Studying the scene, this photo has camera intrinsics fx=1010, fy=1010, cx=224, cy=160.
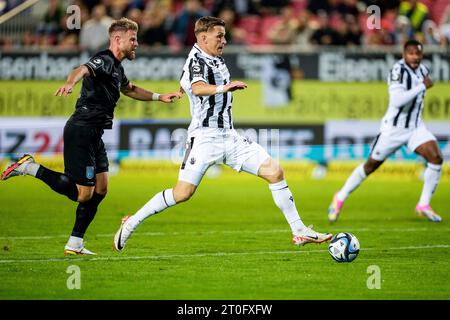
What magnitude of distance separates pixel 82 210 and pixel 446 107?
40.5 ft

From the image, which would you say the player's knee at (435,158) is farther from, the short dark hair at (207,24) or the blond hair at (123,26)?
the blond hair at (123,26)

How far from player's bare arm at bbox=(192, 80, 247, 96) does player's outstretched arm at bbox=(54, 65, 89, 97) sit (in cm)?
117

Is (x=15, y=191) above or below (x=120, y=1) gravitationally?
below

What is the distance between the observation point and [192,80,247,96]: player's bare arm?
10.2 m

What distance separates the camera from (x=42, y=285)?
9562 mm


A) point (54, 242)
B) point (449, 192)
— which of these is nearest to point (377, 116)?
point (449, 192)

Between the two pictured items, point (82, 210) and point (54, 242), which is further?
point (54, 242)

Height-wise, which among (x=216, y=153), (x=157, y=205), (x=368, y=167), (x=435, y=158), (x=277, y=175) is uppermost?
(x=216, y=153)

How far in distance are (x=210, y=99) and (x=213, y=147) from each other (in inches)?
21.0

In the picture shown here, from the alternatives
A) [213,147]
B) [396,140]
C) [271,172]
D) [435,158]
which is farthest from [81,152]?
[435,158]

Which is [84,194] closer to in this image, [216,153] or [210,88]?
[216,153]

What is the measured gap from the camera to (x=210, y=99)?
11195 mm
